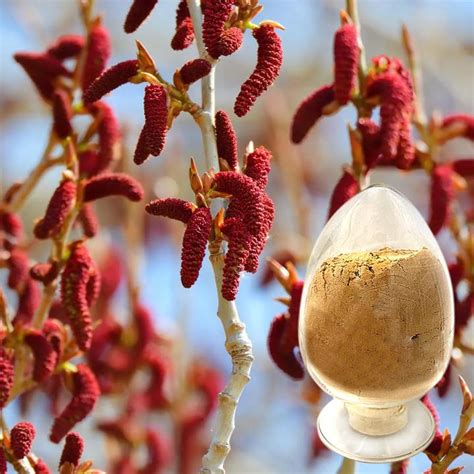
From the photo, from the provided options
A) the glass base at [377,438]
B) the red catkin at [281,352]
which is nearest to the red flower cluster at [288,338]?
the red catkin at [281,352]

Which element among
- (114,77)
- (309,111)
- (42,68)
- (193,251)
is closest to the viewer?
(193,251)

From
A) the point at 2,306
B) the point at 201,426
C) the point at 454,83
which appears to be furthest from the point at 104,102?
the point at 454,83

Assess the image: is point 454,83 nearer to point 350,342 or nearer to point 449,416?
point 449,416

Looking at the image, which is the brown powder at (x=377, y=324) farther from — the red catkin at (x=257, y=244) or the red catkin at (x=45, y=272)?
the red catkin at (x=45, y=272)

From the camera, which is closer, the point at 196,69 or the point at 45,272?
the point at 196,69

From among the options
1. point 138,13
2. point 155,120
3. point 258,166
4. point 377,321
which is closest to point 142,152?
point 155,120

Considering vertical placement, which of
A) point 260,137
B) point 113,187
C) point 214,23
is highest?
point 214,23

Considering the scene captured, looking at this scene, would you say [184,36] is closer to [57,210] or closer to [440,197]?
[57,210]

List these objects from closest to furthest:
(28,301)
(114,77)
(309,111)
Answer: (114,77), (309,111), (28,301)

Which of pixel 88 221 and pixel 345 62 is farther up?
pixel 345 62
